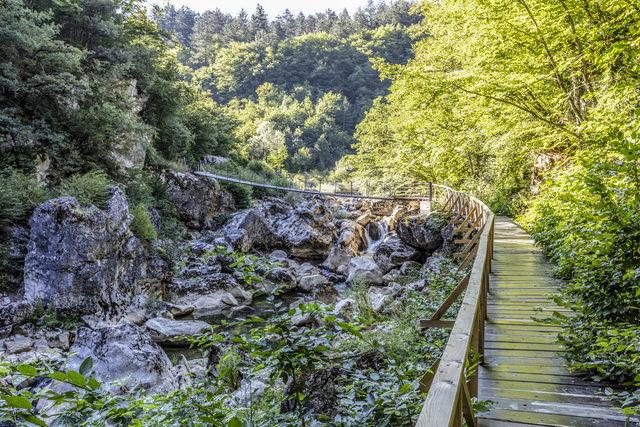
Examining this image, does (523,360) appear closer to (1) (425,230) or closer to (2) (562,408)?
(2) (562,408)

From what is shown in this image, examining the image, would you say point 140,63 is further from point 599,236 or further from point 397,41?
point 397,41

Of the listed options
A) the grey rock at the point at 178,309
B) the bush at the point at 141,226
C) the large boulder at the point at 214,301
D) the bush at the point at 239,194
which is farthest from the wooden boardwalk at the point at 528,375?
the bush at the point at 239,194

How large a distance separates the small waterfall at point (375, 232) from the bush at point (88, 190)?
11763 millimetres

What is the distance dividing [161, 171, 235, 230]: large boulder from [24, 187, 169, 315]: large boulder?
21.5 ft

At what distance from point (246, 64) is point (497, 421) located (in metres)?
59.9

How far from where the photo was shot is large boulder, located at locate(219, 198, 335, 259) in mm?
15422

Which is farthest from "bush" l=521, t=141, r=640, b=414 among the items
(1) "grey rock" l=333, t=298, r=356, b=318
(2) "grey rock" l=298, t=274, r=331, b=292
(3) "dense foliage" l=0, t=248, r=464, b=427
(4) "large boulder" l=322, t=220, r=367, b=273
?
(4) "large boulder" l=322, t=220, r=367, b=273

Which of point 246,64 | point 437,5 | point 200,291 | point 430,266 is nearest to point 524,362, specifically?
point 430,266

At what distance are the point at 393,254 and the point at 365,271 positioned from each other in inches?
62.1

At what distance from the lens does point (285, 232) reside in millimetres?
16141

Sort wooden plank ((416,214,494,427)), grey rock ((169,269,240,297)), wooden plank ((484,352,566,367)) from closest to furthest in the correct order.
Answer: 1. wooden plank ((416,214,494,427))
2. wooden plank ((484,352,566,367))
3. grey rock ((169,269,240,297))

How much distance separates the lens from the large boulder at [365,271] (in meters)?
12.2

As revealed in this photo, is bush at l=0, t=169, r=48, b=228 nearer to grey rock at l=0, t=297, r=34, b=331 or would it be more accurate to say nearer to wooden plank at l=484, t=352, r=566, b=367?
grey rock at l=0, t=297, r=34, b=331

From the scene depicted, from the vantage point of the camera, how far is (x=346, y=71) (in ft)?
182
